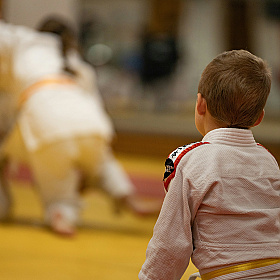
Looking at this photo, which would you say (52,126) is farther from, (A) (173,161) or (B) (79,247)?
(A) (173,161)

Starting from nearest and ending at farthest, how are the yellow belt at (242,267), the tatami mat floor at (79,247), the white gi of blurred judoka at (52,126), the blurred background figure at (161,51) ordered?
the yellow belt at (242,267) < the tatami mat floor at (79,247) < the white gi of blurred judoka at (52,126) < the blurred background figure at (161,51)

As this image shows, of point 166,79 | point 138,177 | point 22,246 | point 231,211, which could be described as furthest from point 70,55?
point 166,79

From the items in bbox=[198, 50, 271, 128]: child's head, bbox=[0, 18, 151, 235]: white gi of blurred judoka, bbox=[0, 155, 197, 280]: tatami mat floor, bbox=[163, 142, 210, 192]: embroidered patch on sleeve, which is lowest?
bbox=[0, 155, 197, 280]: tatami mat floor

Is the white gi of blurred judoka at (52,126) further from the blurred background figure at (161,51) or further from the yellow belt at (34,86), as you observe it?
the blurred background figure at (161,51)

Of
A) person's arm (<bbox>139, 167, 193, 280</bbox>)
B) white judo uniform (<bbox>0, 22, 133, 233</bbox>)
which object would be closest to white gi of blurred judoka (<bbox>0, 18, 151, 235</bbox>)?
white judo uniform (<bbox>0, 22, 133, 233</bbox>)

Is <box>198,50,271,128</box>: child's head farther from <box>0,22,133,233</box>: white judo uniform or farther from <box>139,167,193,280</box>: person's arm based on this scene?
<box>0,22,133,233</box>: white judo uniform

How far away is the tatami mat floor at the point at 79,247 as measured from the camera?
1.47 meters

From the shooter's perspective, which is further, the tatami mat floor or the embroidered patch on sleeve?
the tatami mat floor

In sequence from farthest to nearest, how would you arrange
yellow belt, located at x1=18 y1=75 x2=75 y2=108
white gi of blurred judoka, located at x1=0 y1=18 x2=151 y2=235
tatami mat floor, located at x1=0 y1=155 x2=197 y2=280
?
yellow belt, located at x1=18 y1=75 x2=75 y2=108
white gi of blurred judoka, located at x1=0 y1=18 x2=151 y2=235
tatami mat floor, located at x1=0 y1=155 x2=197 y2=280

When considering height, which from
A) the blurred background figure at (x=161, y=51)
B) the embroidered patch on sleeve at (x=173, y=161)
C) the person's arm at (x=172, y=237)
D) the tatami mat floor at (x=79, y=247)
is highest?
the embroidered patch on sleeve at (x=173, y=161)

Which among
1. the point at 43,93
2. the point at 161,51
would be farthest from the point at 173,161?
the point at 161,51

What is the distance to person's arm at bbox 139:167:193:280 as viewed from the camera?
830 mm

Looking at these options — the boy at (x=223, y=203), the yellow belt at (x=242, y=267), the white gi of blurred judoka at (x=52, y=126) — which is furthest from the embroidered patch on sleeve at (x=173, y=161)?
the white gi of blurred judoka at (x=52, y=126)

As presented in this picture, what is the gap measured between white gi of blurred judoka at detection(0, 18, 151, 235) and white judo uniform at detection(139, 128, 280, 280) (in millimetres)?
1101
